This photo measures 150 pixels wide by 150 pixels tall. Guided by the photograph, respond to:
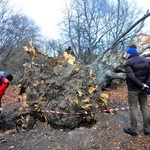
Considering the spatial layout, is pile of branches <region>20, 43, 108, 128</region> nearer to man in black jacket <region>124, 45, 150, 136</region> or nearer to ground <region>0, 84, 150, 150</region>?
ground <region>0, 84, 150, 150</region>

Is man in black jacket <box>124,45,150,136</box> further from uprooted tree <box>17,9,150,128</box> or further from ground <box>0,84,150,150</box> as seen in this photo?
uprooted tree <box>17,9,150,128</box>

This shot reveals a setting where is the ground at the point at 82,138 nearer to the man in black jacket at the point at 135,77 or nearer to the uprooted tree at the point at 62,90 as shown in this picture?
the uprooted tree at the point at 62,90

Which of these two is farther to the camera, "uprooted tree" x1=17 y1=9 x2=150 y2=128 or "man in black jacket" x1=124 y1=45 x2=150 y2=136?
"uprooted tree" x1=17 y1=9 x2=150 y2=128

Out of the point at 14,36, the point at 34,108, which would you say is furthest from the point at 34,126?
the point at 14,36

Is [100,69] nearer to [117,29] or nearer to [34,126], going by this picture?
[34,126]

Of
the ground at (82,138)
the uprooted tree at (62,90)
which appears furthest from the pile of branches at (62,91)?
the ground at (82,138)

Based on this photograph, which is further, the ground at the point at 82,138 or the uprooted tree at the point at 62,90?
the uprooted tree at the point at 62,90

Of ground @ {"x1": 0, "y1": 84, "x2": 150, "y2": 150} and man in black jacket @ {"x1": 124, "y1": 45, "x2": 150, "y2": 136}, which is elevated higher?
man in black jacket @ {"x1": 124, "y1": 45, "x2": 150, "y2": 136}

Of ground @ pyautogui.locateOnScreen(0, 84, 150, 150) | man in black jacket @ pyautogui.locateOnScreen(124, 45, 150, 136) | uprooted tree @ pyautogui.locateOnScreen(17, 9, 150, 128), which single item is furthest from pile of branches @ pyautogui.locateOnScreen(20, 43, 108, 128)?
man in black jacket @ pyautogui.locateOnScreen(124, 45, 150, 136)

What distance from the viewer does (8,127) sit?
252 inches

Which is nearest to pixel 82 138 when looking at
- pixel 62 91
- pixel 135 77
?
pixel 62 91

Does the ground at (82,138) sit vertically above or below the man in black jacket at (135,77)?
below

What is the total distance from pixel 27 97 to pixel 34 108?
1.24ft

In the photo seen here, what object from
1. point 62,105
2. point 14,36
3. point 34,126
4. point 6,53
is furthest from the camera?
point 6,53
